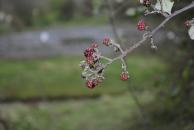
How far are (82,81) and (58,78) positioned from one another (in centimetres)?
61

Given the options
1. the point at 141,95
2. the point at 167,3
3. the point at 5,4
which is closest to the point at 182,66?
the point at 141,95

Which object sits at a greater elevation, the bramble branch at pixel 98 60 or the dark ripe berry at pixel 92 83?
the bramble branch at pixel 98 60

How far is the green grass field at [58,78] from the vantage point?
10.7 meters

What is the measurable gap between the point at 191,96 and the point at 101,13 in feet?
5.36

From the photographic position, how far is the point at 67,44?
17547 mm

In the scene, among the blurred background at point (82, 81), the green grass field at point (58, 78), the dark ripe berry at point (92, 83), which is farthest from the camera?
the green grass field at point (58, 78)

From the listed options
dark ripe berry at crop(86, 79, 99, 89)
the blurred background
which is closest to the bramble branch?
dark ripe berry at crop(86, 79, 99, 89)

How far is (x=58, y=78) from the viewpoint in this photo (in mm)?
11547

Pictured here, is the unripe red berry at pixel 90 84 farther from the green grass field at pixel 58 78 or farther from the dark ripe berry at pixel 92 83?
the green grass field at pixel 58 78

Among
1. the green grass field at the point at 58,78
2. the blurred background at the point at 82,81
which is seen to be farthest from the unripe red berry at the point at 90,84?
the green grass field at the point at 58,78

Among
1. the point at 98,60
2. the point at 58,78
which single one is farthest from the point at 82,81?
the point at 98,60

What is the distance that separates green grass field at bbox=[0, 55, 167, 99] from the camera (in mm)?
10703

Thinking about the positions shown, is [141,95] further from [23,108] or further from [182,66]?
[182,66]

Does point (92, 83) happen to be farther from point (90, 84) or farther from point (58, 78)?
point (58, 78)
